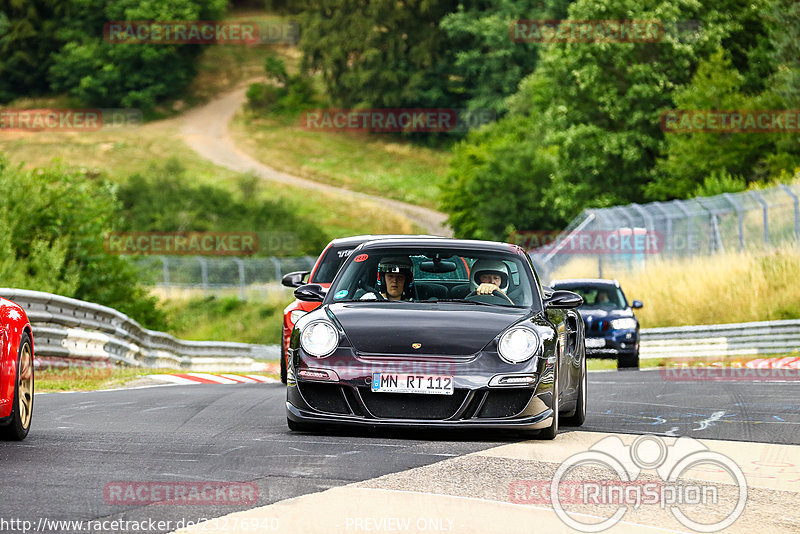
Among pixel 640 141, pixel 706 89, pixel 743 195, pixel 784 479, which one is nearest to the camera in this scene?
pixel 784 479

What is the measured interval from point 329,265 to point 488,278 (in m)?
5.19

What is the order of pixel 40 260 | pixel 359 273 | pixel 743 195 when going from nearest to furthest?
pixel 359 273
pixel 40 260
pixel 743 195

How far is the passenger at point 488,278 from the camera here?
35.4ft

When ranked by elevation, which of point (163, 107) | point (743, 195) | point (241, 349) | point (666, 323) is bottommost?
point (163, 107)

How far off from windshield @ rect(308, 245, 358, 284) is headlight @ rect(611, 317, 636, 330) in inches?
346

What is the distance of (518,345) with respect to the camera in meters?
9.77

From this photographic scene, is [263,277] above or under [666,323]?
under

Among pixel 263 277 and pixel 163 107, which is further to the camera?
pixel 163 107

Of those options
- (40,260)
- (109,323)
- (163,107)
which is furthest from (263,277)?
(163,107)

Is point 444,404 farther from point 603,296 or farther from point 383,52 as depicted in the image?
point 383,52

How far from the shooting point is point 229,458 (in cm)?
871

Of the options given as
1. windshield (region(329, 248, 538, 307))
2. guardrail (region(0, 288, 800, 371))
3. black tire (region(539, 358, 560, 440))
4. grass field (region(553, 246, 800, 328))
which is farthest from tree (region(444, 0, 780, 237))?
black tire (region(539, 358, 560, 440))

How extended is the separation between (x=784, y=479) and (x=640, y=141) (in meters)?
48.7

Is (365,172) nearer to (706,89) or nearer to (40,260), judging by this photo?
(706,89)
